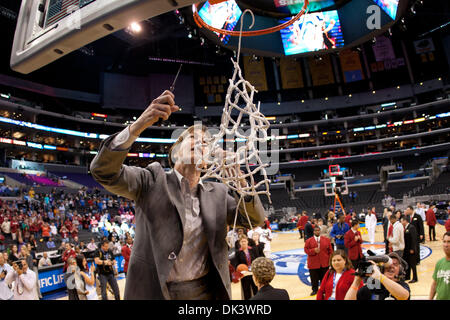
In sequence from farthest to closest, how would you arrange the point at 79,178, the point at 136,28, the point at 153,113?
the point at 79,178 < the point at 136,28 < the point at 153,113

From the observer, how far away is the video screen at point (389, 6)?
1949 cm

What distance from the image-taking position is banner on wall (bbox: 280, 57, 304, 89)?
44719mm

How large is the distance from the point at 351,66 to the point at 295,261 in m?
38.0

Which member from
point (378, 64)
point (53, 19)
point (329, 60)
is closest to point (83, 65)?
point (329, 60)

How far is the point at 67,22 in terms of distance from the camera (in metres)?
1.77

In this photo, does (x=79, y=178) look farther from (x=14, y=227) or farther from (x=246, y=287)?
(x=246, y=287)

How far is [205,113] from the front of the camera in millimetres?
44906

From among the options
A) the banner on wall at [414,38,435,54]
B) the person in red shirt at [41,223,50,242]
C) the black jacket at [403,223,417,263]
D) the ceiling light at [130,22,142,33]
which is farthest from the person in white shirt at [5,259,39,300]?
the banner on wall at [414,38,435,54]

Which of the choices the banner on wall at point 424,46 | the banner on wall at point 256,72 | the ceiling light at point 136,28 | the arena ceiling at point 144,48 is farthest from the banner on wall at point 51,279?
the banner on wall at point 424,46

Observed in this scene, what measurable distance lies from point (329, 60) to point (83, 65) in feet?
105

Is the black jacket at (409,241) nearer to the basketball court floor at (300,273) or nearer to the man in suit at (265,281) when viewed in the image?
the basketball court floor at (300,273)

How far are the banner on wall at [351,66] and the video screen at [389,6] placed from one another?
2211 centimetres

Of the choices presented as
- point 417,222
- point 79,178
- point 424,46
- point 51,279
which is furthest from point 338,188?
point 424,46
